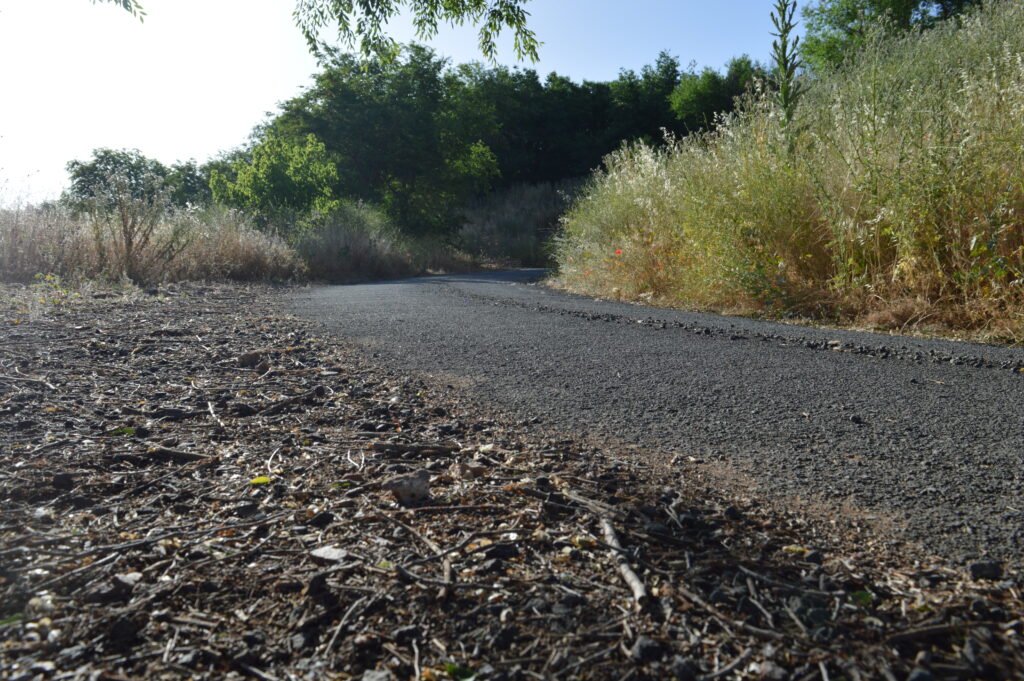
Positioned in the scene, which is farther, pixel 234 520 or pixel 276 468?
pixel 276 468

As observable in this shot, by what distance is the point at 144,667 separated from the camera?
127 cm

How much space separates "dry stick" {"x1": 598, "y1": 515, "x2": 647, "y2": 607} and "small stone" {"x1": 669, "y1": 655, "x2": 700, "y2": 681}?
0.19 m

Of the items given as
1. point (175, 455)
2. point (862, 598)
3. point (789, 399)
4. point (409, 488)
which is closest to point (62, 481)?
point (175, 455)

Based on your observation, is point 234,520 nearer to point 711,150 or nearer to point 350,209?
point 711,150

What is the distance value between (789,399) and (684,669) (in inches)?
91.2

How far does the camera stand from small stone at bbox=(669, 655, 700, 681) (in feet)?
4.06

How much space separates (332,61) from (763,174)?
66.0 feet

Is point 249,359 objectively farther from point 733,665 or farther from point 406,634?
point 733,665

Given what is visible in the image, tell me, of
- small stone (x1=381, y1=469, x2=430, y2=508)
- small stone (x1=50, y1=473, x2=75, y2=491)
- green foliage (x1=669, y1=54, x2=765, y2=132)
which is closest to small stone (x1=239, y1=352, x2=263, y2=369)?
small stone (x1=50, y1=473, x2=75, y2=491)

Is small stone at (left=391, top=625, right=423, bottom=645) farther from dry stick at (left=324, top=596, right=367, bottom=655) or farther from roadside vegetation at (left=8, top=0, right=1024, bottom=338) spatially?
roadside vegetation at (left=8, top=0, right=1024, bottom=338)

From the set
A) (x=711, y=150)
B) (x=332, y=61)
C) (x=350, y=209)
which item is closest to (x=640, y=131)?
(x=332, y=61)

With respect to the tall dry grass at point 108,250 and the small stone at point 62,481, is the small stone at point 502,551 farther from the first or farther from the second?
the tall dry grass at point 108,250

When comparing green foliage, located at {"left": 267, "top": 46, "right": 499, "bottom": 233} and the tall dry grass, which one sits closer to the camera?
the tall dry grass

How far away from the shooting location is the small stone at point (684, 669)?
1238 millimetres
